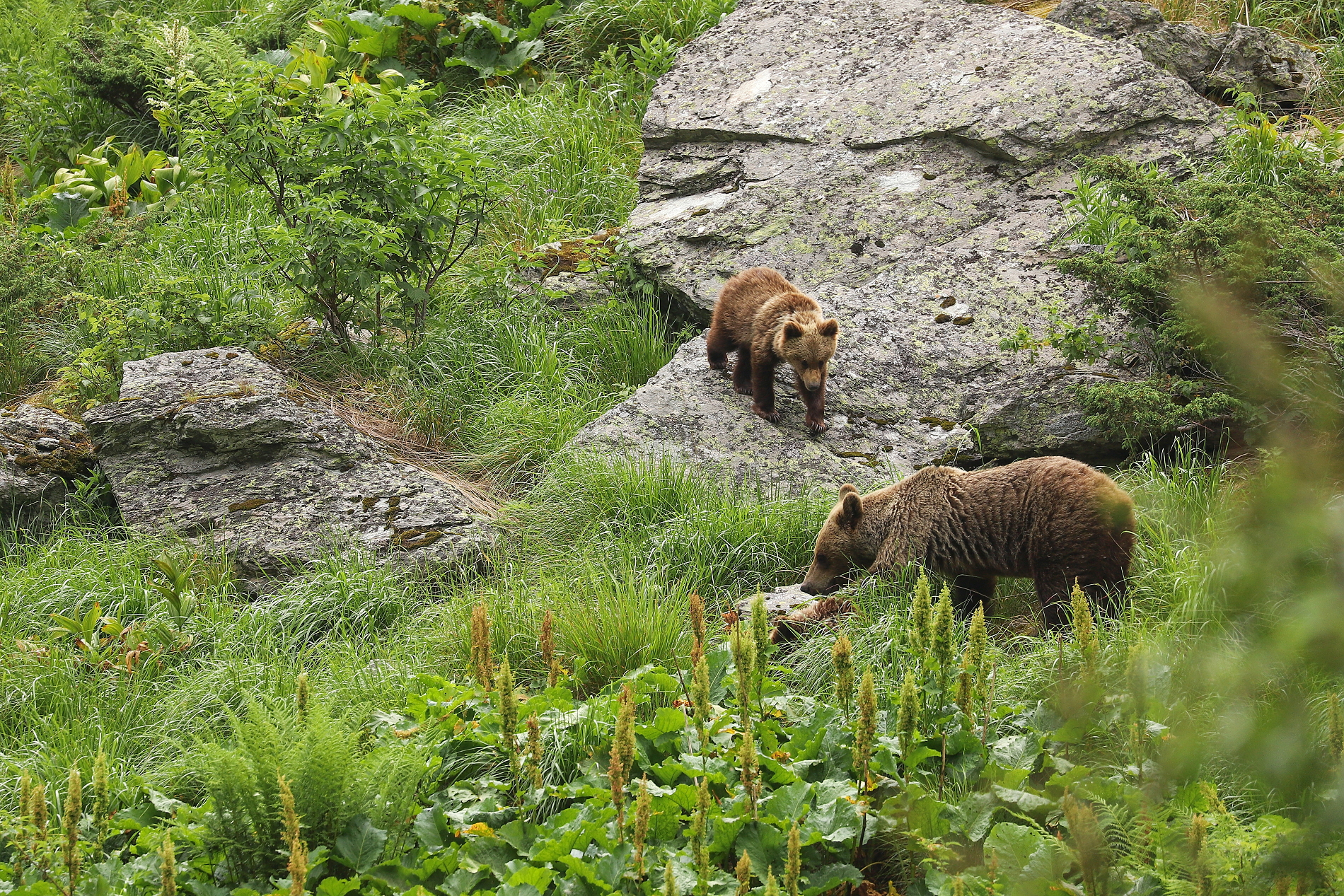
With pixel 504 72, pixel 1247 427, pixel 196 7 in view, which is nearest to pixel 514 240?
pixel 504 72

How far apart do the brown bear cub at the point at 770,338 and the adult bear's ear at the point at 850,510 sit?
4.17ft

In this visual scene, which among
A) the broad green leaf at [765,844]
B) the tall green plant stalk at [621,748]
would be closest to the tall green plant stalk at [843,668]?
the broad green leaf at [765,844]

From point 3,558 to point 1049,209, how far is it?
6565 millimetres

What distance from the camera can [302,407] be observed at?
614cm

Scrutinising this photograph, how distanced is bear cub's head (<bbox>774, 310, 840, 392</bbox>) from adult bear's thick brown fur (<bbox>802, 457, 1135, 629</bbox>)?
112 centimetres

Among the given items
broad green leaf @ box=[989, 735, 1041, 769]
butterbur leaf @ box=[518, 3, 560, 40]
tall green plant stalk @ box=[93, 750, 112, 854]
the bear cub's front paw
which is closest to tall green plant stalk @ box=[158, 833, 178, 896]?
tall green plant stalk @ box=[93, 750, 112, 854]

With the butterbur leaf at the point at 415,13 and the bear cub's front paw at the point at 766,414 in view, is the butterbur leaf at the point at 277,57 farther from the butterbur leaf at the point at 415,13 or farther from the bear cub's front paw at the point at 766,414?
the bear cub's front paw at the point at 766,414

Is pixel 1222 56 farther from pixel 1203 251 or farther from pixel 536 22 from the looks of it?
pixel 536 22

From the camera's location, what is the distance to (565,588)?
468cm

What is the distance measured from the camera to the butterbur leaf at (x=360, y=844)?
275cm

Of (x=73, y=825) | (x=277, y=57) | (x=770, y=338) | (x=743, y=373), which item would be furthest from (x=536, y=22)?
(x=73, y=825)

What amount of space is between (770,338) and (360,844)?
13.3 feet

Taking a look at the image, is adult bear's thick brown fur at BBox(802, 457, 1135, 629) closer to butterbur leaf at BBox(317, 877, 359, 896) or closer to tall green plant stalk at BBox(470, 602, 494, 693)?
tall green plant stalk at BBox(470, 602, 494, 693)

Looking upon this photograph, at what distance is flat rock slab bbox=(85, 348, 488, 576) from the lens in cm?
557
